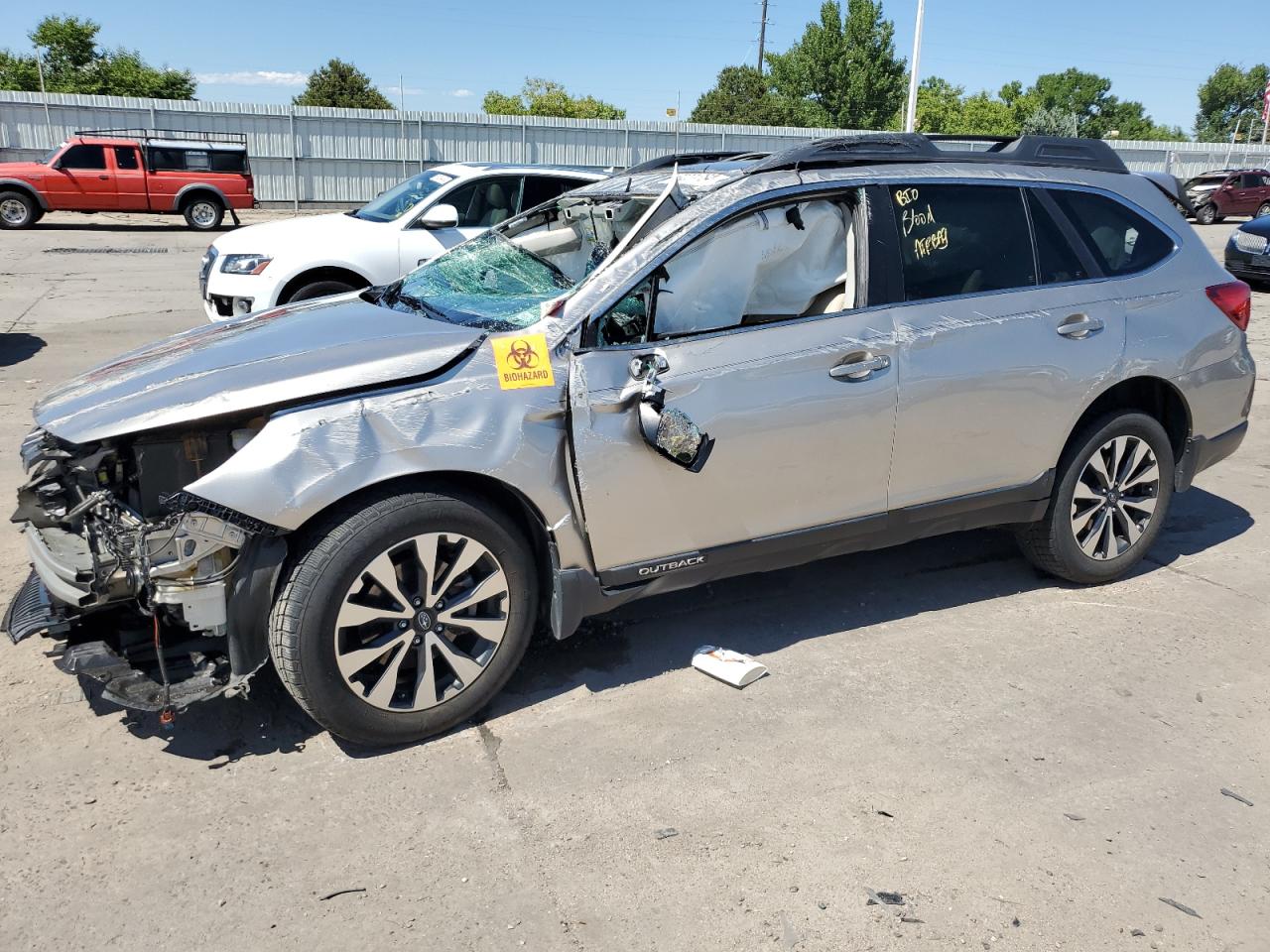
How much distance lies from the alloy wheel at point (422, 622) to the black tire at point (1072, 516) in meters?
2.56

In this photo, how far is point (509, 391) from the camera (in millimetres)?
3311

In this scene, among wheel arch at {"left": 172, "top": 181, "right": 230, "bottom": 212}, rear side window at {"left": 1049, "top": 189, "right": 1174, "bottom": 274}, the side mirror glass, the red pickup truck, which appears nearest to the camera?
rear side window at {"left": 1049, "top": 189, "right": 1174, "bottom": 274}

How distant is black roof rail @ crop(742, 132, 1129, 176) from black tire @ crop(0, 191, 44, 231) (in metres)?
22.5

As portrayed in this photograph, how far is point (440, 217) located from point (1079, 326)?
20.6 ft

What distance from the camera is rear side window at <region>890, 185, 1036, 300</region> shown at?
4.03m

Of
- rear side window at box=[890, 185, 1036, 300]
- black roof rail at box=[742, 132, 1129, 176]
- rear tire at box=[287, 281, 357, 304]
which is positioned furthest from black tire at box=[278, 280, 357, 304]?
rear side window at box=[890, 185, 1036, 300]

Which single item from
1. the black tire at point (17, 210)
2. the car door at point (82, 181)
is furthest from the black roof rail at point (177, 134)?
the black tire at point (17, 210)

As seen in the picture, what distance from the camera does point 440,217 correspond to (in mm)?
9141

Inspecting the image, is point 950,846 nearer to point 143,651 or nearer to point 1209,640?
point 1209,640

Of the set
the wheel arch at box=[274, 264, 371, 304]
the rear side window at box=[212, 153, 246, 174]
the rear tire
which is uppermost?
the rear side window at box=[212, 153, 246, 174]

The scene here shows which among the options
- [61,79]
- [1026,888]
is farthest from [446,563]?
[61,79]

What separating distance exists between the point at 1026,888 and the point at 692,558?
1497 millimetres

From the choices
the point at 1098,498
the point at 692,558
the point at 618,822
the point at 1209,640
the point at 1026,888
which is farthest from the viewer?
the point at 1098,498

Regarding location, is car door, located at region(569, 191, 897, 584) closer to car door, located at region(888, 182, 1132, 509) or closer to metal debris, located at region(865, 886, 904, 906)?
car door, located at region(888, 182, 1132, 509)
